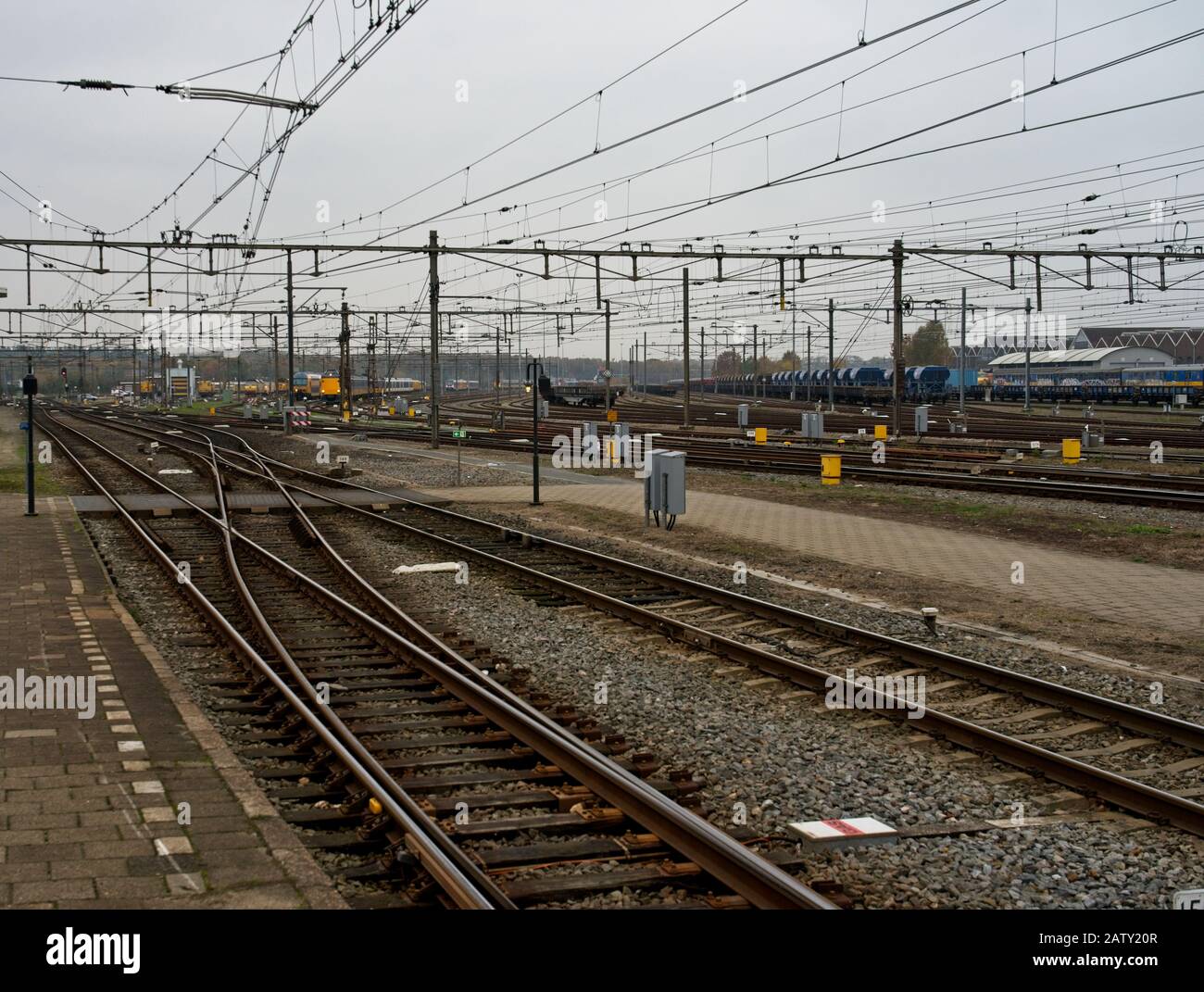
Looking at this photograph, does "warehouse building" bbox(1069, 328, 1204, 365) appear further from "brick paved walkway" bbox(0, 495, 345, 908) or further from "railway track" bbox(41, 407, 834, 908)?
"brick paved walkway" bbox(0, 495, 345, 908)

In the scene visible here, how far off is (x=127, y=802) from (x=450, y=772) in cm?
190

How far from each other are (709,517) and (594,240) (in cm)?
1690

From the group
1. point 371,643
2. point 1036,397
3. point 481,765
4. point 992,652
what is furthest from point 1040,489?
point 1036,397

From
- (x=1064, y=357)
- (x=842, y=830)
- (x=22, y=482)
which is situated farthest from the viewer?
(x=1064, y=357)

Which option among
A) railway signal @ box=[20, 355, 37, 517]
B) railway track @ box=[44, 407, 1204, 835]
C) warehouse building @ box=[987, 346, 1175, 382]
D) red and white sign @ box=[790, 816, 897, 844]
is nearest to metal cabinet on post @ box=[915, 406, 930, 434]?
railway track @ box=[44, 407, 1204, 835]

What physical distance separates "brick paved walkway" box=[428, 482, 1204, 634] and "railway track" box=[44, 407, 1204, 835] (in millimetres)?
3289

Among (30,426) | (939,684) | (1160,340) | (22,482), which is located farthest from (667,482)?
(1160,340)

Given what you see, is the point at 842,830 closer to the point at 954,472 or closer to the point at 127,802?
the point at 127,802

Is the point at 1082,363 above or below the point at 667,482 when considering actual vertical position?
above

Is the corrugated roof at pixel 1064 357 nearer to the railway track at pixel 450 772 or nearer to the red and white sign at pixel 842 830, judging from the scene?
the railway track at pixel 450 772

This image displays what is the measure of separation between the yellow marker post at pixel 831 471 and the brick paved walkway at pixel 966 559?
321 cm

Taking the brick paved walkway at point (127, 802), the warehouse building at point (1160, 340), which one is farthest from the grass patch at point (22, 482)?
the warehouse building at point (1160, 340)

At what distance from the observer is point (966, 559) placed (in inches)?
654

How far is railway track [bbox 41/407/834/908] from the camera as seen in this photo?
560cm
